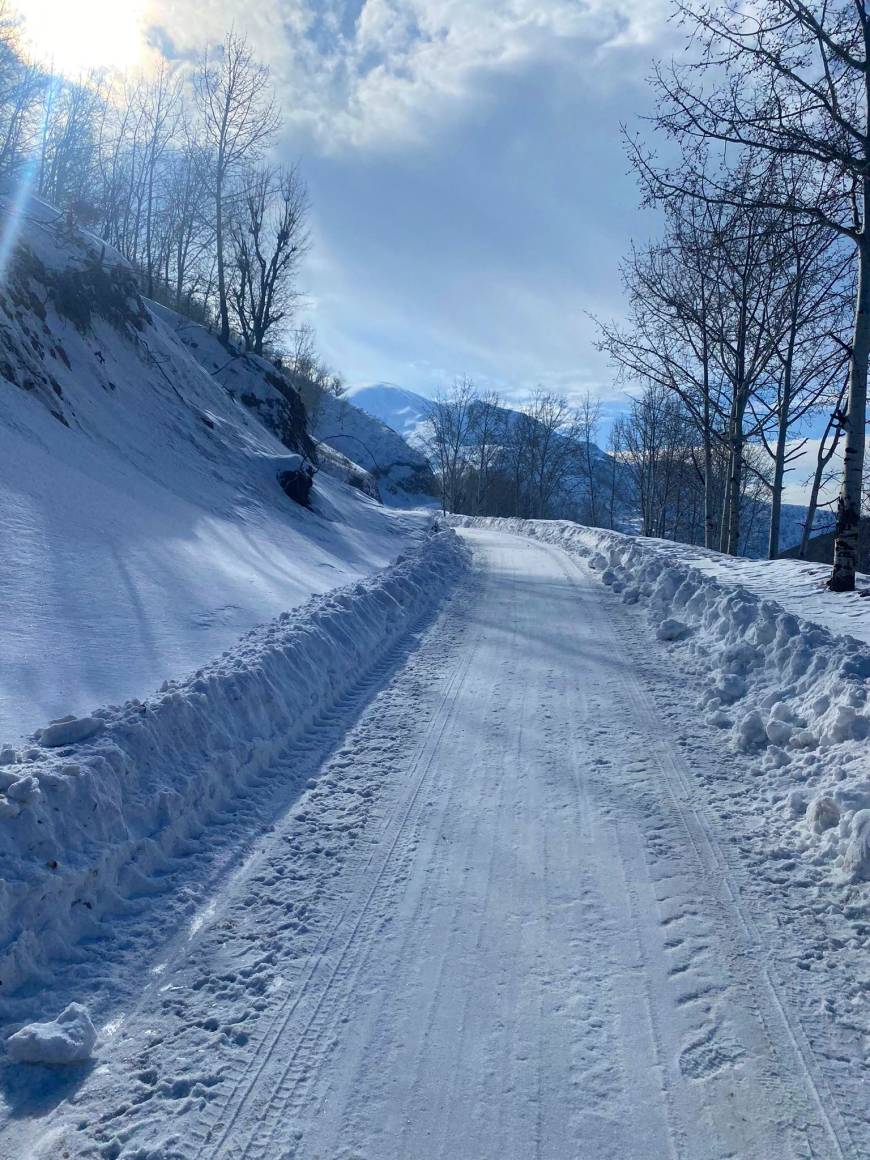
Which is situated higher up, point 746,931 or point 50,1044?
point 746,931

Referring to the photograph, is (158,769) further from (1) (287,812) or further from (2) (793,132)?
(2) (793,132)

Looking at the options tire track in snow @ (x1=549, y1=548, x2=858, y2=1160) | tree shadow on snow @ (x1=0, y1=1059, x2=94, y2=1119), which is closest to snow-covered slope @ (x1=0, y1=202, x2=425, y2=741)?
tree shadow on snow @ (x1=0, y1=1059, x2=94, y2=1119)

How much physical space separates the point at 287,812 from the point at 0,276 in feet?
40.9

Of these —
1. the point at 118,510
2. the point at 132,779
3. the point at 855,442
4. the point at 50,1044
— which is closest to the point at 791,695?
the point at 132,779

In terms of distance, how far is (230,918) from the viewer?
11.7ft

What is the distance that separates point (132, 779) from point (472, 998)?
2.30 metres

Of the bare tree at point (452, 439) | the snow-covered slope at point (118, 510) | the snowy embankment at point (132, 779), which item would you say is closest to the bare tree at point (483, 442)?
the bare tree at point (452, 439)

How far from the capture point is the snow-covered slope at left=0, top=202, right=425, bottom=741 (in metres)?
6.03

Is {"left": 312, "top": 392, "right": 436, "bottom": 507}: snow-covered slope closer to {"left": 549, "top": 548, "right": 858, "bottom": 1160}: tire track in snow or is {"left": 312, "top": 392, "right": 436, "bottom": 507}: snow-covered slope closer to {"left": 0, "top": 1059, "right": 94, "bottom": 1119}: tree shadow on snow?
{"left": 549, "top": 548, "right": 858, "bottom": 1160}: tire track in snow

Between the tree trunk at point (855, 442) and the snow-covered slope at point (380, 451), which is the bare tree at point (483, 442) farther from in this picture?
the tree trunk at point (855, 442)

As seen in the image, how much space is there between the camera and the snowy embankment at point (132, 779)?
3285mm

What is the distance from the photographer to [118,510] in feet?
32.2

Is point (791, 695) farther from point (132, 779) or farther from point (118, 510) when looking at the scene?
point (118, 510)

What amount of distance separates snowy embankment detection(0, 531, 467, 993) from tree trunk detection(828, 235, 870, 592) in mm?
7339
